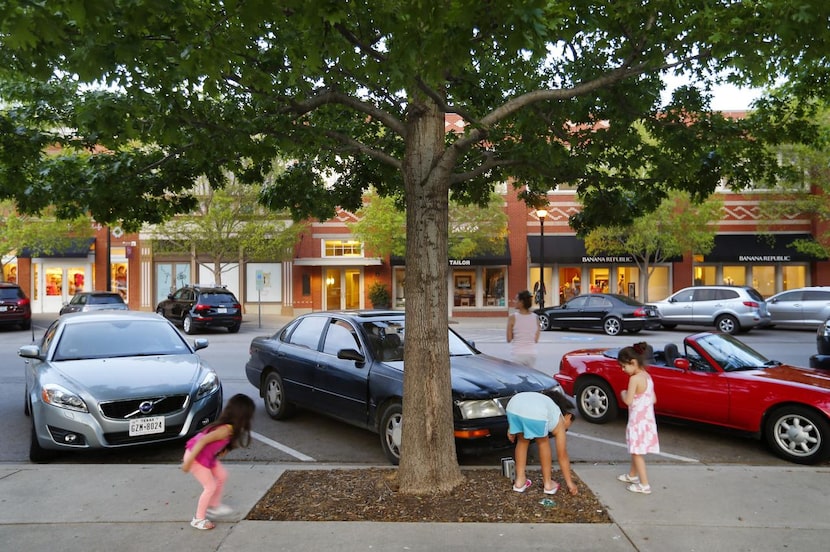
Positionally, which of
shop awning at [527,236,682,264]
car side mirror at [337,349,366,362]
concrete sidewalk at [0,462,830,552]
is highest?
shop awning at [527,236,682,264]

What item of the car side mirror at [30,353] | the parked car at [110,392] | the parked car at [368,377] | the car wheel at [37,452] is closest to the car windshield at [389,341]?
the parked car at [368,377]

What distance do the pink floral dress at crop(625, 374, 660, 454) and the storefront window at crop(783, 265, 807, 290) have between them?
1122 inches

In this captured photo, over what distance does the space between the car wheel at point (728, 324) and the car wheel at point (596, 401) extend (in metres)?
13.4

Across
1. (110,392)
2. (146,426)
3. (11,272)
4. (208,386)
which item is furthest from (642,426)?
(11,272)

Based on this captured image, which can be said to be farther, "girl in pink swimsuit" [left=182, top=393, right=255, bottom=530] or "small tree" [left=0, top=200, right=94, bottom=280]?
"small tree" [left=0, top=200, right=94, bottom=280]

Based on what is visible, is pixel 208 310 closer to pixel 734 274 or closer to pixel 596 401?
pixel 596 401

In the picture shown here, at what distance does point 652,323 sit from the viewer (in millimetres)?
19469

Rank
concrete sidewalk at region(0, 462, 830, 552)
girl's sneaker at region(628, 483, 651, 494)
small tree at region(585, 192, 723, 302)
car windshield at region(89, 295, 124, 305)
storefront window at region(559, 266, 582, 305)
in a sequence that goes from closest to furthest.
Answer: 1. concrete sidewalk at region(0, 462, 830, 552)
2. girl's sneaker at region(628, 483, 651, 494)
3. car windshield at region(89, 295, 124, 305)
4. small tree at region(585, 192, 723, 302)
5. storefront window at region(559, 266, 582, 305)

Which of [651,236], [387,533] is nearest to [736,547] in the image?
[387,533]

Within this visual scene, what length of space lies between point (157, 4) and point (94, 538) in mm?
3493

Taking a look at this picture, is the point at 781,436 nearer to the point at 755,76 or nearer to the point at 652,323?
the point at 755,76

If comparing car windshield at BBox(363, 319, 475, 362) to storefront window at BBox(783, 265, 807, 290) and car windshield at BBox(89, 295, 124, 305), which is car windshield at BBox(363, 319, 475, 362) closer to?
car windshield at BBox(89, 295, 124, 305)

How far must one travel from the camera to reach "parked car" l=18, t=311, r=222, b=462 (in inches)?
225

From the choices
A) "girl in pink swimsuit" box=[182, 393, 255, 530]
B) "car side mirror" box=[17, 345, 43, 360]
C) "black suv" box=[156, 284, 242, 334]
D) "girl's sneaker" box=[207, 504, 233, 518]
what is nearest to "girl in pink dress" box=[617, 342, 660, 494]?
"girl in pink swimsuit" box=[182, 393, 255, 530]
